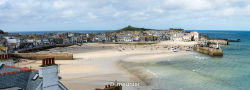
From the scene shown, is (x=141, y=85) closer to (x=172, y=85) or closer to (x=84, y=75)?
(x=172, y=85)

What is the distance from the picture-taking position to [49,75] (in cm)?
744

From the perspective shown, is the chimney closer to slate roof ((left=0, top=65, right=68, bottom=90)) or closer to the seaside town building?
the seaside town building

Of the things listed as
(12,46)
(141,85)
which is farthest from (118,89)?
(12,46)

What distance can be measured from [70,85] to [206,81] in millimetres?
14802

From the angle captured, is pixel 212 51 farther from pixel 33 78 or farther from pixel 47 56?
pixel 33 78

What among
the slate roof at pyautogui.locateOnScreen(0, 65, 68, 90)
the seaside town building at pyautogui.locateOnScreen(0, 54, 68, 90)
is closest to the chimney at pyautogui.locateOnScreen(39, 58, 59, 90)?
the seaside town building at pyautogui.locateOnScreen(0, 54, 68, 90)

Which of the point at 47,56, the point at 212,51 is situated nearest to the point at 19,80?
the point at 47,56

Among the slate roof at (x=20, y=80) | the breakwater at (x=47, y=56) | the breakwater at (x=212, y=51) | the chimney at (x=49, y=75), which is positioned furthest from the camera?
the breakwater at (x=212, y=51)

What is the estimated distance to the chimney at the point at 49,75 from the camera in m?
7.38

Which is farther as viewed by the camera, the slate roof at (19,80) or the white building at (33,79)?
the slate roof at (19,80)

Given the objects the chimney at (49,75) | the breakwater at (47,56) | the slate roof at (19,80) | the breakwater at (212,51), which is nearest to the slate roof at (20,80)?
the slate roof at (19,80)

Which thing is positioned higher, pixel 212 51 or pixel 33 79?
pixel 33 79

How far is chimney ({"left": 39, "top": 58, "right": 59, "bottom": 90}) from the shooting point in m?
7.38

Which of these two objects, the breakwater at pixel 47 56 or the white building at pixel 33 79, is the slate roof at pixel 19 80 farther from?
the breakwater at pixel 47 56
